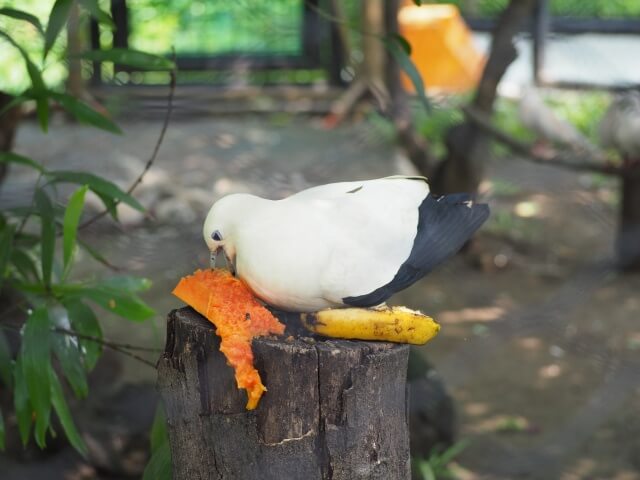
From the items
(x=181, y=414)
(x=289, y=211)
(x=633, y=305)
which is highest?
(x=289, y=211)

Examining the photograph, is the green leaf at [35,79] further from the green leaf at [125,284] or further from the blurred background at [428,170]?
the green leaf at [125,284]

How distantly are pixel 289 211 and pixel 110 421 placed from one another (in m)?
1.14

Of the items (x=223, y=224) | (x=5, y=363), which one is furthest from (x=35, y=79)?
→ (x=223, y=224)

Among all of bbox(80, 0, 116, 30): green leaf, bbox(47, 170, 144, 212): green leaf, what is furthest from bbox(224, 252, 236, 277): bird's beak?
bbox(80, 0, 116, 30): green leaf

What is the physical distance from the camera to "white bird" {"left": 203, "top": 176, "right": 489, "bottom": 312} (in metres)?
0.93

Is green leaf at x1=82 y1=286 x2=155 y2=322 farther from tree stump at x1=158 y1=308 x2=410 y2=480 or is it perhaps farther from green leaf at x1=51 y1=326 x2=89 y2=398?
tree stump at x1=158 y1=308 x2=410 y2=480

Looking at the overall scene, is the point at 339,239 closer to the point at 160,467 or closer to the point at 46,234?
the point at 160,467

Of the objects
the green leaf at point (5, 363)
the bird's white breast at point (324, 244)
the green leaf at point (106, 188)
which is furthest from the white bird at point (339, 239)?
the green leaf at point (5, 363)

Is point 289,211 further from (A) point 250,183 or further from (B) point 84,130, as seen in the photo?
(B) point 84,130

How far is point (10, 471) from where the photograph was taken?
1823mm

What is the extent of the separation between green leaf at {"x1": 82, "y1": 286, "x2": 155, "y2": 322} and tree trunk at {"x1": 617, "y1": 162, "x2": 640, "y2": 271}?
2209mm

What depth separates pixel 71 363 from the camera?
52.6 inches

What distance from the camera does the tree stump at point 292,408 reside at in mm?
953

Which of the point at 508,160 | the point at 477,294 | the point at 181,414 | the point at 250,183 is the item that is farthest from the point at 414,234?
the point at 508,160
